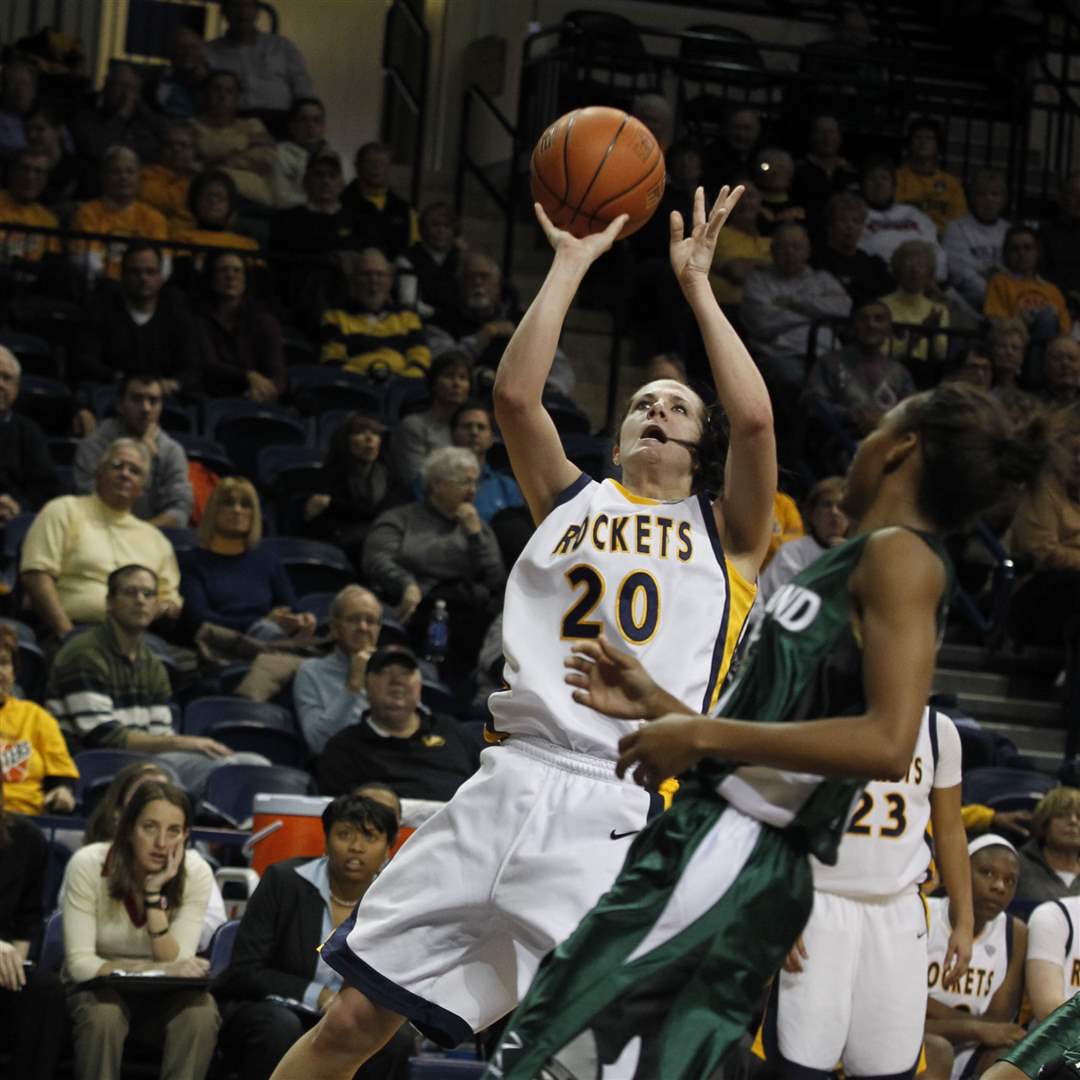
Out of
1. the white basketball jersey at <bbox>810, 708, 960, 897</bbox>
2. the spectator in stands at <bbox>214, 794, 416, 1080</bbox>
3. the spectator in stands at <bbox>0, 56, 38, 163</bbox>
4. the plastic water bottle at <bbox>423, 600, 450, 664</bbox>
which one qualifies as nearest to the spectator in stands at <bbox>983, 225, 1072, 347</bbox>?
the plastic water bottle at <bbox>423, 600, 450, 664</bbox>

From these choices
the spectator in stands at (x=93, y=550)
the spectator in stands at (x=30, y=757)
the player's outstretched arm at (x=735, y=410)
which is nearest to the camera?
the player's outstretched arm at (x=735, y=410)

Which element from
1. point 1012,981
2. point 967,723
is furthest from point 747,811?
point 967,723

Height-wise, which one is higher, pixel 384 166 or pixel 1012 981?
pixel 384 166

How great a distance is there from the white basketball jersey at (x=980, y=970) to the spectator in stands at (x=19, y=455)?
4.40m

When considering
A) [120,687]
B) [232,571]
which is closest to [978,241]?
[232,571]

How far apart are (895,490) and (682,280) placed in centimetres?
118

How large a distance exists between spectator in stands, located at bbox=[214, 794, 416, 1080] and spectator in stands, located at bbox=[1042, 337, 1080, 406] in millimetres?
6351

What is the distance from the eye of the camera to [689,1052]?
2.95 metres

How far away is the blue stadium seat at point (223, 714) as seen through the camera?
7.76 m

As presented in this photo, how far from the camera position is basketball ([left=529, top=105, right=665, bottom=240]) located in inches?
174

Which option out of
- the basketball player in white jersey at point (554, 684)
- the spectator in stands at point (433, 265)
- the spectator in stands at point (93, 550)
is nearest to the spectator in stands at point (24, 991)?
the spectator in stands at point (93, 550)

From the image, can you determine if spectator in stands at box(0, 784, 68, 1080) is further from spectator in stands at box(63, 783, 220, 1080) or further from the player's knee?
the player's knee

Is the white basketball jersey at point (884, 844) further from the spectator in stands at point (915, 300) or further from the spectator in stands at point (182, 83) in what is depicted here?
the spectator in stands at point (182, 83)

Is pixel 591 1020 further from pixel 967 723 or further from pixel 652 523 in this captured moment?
pixel 967 723
